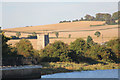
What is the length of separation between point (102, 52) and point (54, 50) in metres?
13.5

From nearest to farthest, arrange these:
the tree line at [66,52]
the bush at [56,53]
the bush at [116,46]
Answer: the tree line at [66,52]
the bush at [56,53]
the bush at [116,46]

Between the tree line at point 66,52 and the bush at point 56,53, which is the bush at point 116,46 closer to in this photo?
the tree line at point 66,52

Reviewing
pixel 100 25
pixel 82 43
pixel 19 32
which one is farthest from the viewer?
pixel 100 25

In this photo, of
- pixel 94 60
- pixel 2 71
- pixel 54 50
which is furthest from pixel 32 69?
pixel 94 60

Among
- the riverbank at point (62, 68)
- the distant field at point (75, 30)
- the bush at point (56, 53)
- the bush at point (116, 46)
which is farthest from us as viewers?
the distant field at point (75, 30)

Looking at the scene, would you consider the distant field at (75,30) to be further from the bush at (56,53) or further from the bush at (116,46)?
the bush at (56,53)

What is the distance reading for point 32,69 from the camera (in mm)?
43000

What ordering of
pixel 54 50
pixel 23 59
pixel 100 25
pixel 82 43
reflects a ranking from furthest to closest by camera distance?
1. pixel 100 25
2. pixel 82 43
3. pixel 54 50
4. pixel 23 59

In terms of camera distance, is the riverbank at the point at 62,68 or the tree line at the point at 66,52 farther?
the tree line at the point at 66,52

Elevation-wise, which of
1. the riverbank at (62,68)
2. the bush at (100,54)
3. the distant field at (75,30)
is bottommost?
the riverbank at (62,68)

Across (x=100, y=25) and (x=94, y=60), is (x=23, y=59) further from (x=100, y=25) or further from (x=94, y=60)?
(x=100, y=25)

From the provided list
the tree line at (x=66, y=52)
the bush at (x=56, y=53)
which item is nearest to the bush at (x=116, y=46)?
the tree line at (x=66, y=52)

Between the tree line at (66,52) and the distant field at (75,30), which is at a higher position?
the distant field at (75,30)

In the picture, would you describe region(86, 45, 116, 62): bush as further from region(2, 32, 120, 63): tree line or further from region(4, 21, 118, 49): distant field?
region(4, 21, 118, 49): distant field
